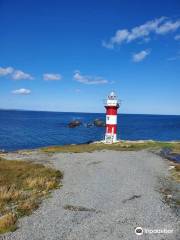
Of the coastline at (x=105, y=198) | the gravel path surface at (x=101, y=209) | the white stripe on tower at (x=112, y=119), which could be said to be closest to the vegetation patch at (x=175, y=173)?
the coastline at (x=105, y=198)

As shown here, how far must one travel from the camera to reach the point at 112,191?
18781mm

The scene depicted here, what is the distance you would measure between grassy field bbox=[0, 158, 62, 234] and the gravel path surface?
57 cm

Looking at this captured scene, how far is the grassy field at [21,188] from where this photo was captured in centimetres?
1430

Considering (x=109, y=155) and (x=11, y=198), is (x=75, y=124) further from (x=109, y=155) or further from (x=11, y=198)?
(x=11, y=198)

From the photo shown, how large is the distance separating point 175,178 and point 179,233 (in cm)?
1138

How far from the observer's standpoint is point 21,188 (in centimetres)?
1984

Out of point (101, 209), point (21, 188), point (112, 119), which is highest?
point (112, 119)

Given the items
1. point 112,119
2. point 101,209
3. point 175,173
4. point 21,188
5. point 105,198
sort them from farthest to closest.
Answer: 1. point 112,119
2. point 175,173
3. point 21,188
4. point 105,198
5. point 101,209

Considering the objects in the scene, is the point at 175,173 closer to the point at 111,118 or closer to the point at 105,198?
the point at 105,198

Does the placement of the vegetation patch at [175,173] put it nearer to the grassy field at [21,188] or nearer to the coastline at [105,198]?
the coastline at [105,198]

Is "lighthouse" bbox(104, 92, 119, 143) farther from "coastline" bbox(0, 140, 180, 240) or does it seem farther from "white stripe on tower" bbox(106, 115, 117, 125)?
"coastline" bbox(0, 140, 180, 240)

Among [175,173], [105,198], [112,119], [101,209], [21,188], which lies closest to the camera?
[101,209]

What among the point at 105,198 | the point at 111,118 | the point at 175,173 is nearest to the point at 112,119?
the point at 111,118

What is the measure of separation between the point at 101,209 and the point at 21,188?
21.8 ft
